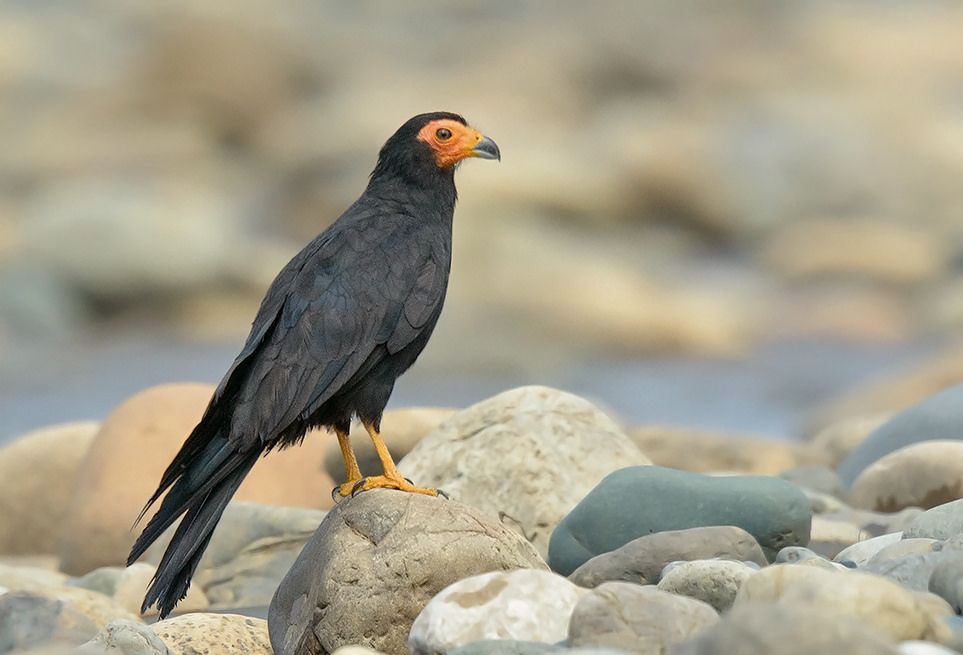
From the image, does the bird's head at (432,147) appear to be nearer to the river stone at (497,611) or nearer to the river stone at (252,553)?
the river stone at (252,553)

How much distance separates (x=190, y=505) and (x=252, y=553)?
2219mm

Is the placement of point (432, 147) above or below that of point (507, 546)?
above

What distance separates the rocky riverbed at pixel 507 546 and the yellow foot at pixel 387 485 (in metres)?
0.14

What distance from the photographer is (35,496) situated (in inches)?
426

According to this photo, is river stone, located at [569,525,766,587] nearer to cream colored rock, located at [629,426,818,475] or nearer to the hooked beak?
the hooked beak

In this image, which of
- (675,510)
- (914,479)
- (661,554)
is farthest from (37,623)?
(914,479)

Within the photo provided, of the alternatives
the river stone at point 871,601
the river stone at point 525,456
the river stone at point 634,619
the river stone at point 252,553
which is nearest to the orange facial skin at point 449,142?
the river stone at point 525,456

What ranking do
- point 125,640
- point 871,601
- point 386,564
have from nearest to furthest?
point 871,601, point 125,640, point 386,564

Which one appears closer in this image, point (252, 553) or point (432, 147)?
point (432, 147)

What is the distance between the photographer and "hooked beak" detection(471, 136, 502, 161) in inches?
285

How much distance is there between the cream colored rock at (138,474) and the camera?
943cm

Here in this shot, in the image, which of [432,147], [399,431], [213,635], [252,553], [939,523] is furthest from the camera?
[399,431]

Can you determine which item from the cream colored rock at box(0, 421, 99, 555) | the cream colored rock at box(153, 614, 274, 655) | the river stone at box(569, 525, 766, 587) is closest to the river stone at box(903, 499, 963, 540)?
the river stone at box(569, 525, 766, 587)

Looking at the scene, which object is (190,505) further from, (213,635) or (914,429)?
(914,429)
